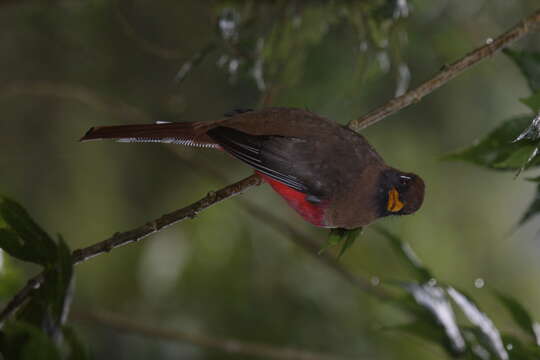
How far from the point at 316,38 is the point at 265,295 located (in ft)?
6.60

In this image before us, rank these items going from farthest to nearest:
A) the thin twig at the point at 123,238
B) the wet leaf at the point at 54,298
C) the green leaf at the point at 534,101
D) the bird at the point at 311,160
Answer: the bird at the point at 311,160, the green leaf at the point at 534,101, the thin twig at the point at 123,238, the wet leaf at the point at 54,298

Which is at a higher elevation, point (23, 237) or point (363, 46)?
point (363, 46)

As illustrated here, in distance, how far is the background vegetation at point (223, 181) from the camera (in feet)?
14.5

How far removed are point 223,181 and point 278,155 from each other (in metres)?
1.42

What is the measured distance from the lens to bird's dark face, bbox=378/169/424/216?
2.48m

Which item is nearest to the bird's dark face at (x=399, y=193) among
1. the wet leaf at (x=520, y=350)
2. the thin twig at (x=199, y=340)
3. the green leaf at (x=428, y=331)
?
the green leaf at (x=428, y=331)

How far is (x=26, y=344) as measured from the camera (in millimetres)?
1696

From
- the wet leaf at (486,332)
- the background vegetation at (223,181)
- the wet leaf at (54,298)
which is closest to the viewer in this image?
the wet leaf at (54,298)

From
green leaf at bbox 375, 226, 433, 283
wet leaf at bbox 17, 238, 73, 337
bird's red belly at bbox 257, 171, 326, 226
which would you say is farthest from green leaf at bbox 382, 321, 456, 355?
wet leaf at bbox 17, 238, 73, 337

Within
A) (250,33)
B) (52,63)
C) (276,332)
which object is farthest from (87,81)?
(276,332)

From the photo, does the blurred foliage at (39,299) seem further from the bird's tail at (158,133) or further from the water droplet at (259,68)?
the water droplet at (259,68)

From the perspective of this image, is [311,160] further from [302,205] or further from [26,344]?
[26,344]

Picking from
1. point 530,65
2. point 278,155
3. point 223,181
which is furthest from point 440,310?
point 223,181

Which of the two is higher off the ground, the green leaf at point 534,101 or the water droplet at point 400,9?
the water droplet at point 400,9
